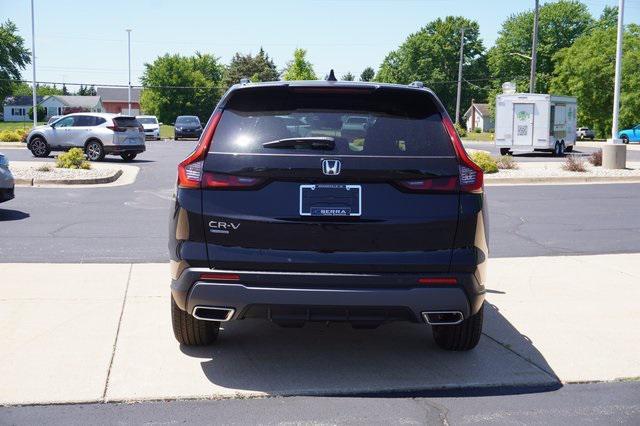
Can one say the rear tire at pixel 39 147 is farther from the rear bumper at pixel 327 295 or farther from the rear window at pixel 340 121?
the rear bumper at pixel 327 295

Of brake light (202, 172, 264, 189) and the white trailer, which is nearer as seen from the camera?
brake light (202, 172, 264, 189)

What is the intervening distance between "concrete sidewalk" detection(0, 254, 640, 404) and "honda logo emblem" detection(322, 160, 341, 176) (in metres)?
1.31

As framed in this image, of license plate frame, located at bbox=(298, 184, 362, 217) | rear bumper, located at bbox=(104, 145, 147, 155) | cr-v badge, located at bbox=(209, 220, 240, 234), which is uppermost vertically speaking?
license plate frame, located at bbox=(298, 184, 362, 217)

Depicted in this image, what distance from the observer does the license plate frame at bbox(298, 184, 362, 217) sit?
4.60 meters

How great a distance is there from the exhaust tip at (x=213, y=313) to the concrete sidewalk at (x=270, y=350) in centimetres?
42

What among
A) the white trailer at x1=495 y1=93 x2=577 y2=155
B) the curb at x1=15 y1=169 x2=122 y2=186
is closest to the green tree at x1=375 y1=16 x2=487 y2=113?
the white trailer at x1=495 y1=93 x2=577 y2=155

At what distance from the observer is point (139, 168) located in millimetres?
23250

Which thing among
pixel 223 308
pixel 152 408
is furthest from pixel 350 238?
pixel 152 408

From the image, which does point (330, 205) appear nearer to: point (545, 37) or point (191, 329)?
point (191, 329)

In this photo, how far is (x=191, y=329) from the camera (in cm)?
538

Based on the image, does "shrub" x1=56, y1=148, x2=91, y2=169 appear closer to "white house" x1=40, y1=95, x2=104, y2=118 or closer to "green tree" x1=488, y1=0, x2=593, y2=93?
"green tree" x1=488, y1=0, x2=593, y2=93

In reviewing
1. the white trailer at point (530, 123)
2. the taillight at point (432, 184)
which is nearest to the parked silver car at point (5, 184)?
the taillight at point (432, 184)

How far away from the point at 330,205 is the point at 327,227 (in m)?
0.13

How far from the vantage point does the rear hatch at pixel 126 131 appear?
25781 millimetres
